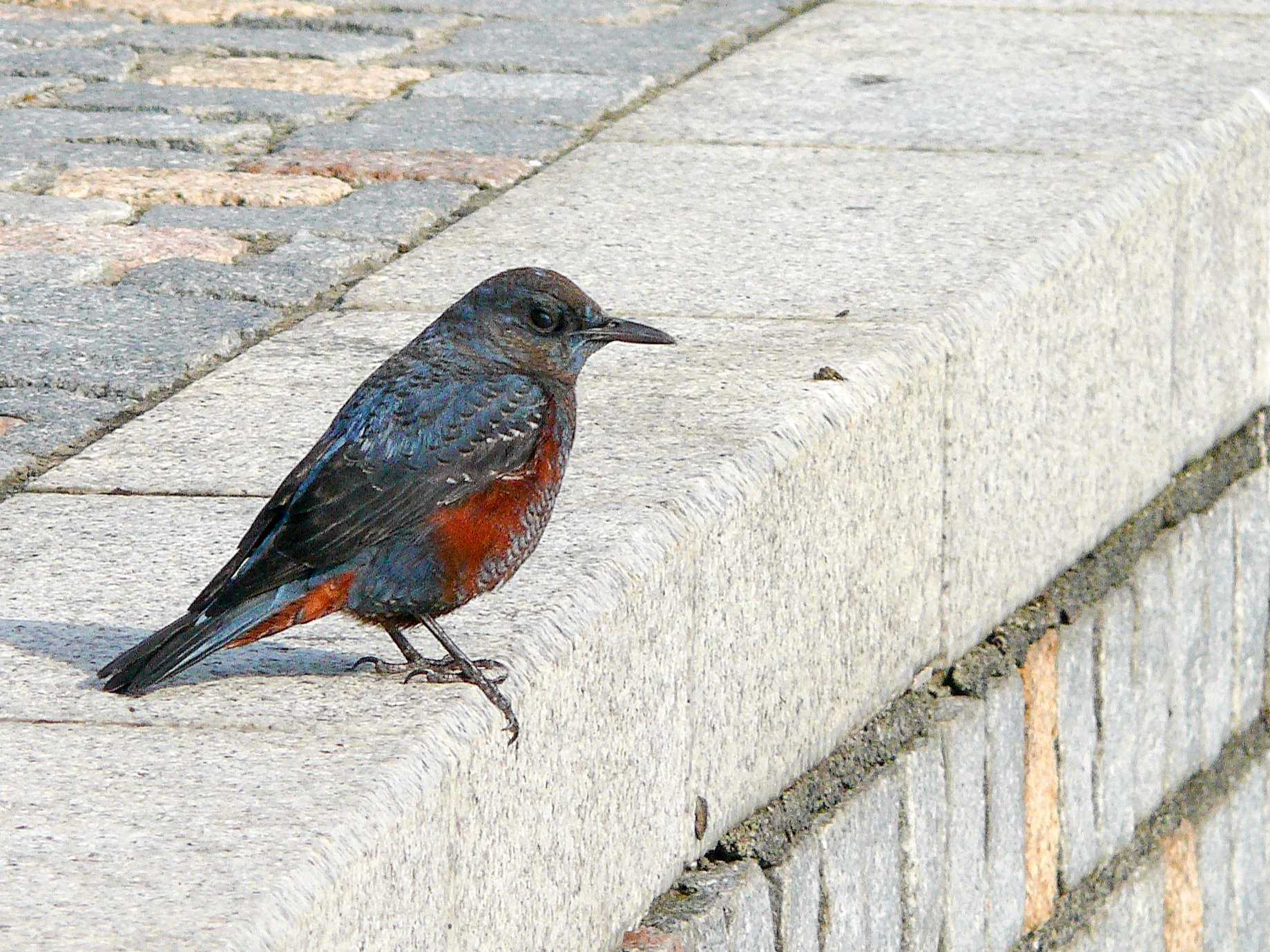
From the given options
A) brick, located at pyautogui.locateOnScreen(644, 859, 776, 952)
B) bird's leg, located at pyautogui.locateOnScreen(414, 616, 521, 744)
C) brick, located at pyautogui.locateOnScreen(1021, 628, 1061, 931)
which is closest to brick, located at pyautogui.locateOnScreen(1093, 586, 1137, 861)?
brick, located at pyautogui.locateOnScreen(1021, 628, 1061, 931)

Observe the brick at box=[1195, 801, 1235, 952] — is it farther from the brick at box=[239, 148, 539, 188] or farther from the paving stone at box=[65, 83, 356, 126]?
the paving stone at box=[65, 83, 356, 126]

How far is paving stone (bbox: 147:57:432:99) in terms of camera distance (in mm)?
5672

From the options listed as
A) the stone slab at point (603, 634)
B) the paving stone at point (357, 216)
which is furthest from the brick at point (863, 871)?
the paving stone at point (357, 216)

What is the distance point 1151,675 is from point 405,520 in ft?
7.53

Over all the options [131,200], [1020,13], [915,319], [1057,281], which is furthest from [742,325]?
[1020,13]

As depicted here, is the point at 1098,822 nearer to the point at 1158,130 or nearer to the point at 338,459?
the point at 1158,130

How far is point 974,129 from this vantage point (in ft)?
16.5

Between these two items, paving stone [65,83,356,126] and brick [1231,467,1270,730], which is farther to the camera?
paving stone [65,83,356,126]

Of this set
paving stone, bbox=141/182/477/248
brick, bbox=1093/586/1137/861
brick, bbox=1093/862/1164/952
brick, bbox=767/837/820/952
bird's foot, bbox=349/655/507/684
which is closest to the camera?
bird's foot, bbox=349/655/507/684

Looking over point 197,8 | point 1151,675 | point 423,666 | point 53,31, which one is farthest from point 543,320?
point 197,8

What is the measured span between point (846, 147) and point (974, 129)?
1.06 ft

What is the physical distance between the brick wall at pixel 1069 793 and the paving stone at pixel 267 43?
2.60m

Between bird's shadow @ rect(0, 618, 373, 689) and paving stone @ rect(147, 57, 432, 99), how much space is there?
309 cm

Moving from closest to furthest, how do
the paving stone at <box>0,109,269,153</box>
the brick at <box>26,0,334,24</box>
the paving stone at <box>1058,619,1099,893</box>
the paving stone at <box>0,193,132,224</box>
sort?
the paving stone at <box>1058,619,1099,893</box>, the paving stone at <box>0,193,132,224</box>, the paving stone at <box>0,109,269,153</box>, the brick at <box>26,0,334,24</box>
